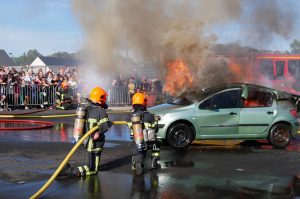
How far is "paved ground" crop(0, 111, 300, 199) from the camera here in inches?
260

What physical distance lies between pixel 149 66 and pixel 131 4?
2.45 metres

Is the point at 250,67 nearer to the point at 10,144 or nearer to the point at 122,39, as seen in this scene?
the point at 122,39

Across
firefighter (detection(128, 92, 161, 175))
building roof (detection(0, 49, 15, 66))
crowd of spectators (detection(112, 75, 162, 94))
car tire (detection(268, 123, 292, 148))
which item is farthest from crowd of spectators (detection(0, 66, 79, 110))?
building roof (detection(0, 49, 15, 66))

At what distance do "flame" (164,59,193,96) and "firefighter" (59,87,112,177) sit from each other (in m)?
6.09

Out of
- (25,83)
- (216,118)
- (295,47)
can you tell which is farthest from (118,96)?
(216,118)

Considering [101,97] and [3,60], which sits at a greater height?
[3,60]

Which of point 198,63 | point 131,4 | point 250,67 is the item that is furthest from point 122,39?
point 250,67

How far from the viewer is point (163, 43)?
1353 centimetres

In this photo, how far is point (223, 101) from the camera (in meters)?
10.9

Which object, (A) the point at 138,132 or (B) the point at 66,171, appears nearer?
(B) the point at 66,171

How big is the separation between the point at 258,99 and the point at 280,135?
0.99m

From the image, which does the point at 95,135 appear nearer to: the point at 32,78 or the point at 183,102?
the point at 183,102

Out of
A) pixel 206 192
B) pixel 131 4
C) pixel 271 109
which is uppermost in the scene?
pixel 131 4

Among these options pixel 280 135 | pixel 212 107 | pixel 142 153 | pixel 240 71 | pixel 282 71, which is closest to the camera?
pixel 142 153
